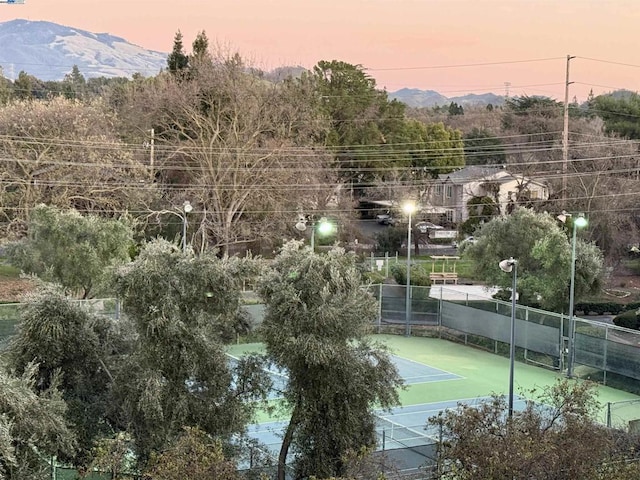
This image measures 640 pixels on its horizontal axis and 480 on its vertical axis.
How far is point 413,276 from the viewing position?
39.2 m

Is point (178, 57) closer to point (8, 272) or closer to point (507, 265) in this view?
point (8, 272)

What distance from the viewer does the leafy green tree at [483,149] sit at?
74.2 meters

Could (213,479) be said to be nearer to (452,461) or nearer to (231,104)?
(452,461)

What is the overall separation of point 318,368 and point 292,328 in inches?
36.6

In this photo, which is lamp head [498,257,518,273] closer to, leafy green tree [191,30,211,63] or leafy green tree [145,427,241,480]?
leafy green tree [145,427,241,480]

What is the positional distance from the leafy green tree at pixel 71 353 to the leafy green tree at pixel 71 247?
526 inches

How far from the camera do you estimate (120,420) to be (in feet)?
52.6

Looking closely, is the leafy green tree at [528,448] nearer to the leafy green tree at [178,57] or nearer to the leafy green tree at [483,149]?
the leafy green tree at [178,57]

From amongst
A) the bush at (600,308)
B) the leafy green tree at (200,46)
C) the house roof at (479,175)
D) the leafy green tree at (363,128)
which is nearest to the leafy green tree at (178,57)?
the leafy green tree at (200,46)

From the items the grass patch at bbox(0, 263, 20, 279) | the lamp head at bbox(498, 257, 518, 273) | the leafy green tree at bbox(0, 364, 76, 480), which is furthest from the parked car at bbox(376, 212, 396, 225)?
the leafy green tree at bbox(0, 364, 76, 480)

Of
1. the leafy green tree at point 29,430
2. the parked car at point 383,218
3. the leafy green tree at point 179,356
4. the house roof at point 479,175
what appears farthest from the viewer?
Result: the parked car at point 383,218

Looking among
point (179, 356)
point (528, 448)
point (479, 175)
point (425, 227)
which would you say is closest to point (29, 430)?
point (179, 356)

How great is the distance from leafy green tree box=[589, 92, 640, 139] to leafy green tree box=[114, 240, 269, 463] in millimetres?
57047

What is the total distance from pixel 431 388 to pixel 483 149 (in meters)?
52.6
